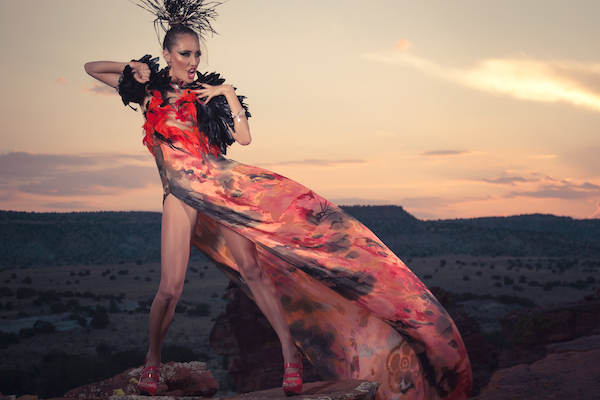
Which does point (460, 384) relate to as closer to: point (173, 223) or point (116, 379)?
point (173, 223)

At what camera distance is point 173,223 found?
4.25m

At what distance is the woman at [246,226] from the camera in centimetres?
418

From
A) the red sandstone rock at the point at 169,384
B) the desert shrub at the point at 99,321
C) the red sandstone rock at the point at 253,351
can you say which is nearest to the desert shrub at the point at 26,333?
the desert shrub at the point at 99,321

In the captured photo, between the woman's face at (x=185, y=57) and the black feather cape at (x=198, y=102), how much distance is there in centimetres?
8

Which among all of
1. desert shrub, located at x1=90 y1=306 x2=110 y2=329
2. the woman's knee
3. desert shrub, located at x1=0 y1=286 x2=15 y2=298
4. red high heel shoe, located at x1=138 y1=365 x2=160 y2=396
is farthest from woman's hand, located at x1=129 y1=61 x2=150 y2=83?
desert shrub, located at x1=0 y1=286 x2=15 y2=298

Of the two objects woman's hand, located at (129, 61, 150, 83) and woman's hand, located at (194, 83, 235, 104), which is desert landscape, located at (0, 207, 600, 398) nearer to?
woman's hand, located at (194, 83, 235, 104)

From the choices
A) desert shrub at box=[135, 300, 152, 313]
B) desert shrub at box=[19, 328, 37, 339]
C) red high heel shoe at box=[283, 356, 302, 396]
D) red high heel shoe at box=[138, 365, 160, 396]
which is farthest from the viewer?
desert shrub at box=[135, 300, 152, 313]

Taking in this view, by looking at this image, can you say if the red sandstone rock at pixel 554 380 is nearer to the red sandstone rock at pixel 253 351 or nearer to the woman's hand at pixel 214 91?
the woman's hand at pixel 214 91

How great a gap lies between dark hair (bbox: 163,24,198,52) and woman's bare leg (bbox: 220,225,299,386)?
160 centimetres

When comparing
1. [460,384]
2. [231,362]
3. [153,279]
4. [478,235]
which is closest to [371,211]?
[478,235]

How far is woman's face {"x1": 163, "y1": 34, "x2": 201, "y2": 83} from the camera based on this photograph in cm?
434

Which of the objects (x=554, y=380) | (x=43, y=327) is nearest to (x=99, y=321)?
(x=43, y=327)

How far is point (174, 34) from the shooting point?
4.37 meters

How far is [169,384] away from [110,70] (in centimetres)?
318
